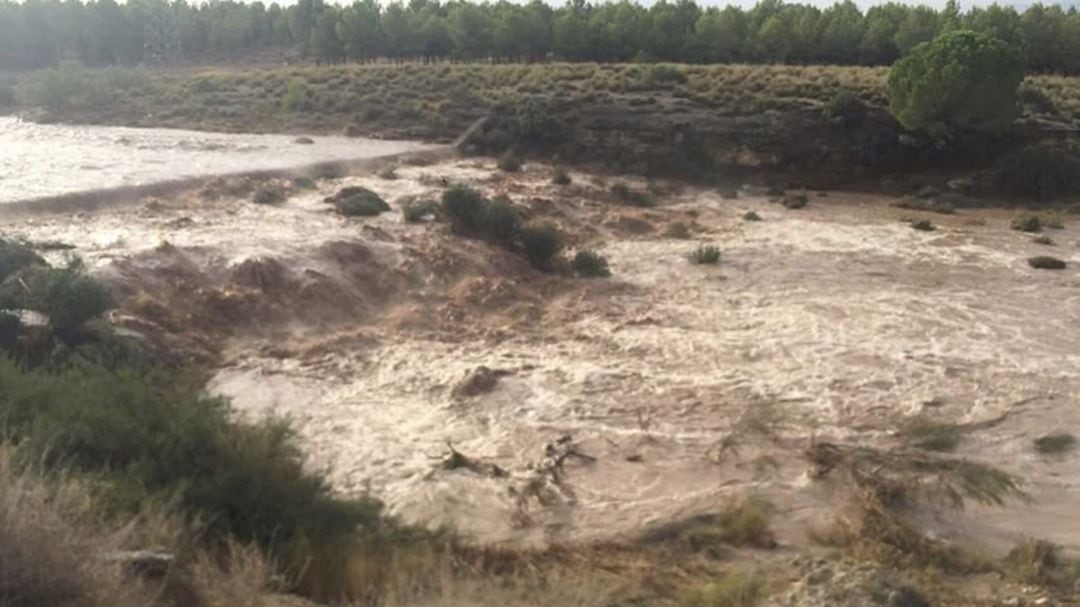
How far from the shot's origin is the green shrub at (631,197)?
32125mm

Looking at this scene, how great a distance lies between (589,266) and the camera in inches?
901

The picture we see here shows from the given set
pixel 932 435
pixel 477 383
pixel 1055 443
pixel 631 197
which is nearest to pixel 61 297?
pixel 477 383

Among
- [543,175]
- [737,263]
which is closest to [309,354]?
[737,263]

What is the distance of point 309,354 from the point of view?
1678 centimetres

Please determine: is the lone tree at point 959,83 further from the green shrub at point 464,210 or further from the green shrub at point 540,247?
the green shrub at point 464,210

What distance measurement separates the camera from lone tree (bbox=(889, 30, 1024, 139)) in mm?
34781

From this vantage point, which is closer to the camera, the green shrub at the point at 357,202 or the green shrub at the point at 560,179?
the green shrub at the point at 357,202

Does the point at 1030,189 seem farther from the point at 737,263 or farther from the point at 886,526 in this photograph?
the point at 886,526

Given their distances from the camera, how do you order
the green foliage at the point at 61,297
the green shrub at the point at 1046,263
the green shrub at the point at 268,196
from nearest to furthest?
the green foliage at the point at 61,297 → the green shrub at the point at 1046,263 → the green shrub at the point at 268,196

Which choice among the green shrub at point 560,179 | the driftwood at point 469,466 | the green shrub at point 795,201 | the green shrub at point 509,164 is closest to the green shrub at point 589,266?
the green shrub at point 560,179

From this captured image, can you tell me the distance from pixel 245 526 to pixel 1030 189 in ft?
107

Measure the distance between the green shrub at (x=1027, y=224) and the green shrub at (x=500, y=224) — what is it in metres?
14.3

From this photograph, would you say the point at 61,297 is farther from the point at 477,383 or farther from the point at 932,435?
the point at 932,435

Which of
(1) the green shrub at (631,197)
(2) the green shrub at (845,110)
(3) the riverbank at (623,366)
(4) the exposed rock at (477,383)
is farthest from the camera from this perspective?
(2) the green shrub at (845,110)
